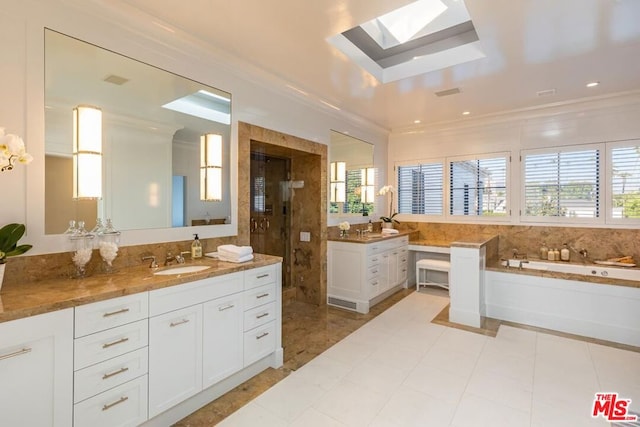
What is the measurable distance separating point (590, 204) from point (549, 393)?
10.2 feet

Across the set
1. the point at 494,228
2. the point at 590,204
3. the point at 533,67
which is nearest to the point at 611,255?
the point at 590,204

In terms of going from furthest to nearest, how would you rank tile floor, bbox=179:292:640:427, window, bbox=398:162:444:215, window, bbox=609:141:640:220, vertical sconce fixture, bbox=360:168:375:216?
window, bbox=398:162:444:215, vertical sconce fixture, bbox=360:168:375:216, window, bbox=609:141:640:220, tile floor, bbox=179:292:640:427

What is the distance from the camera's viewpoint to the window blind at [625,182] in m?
3.86

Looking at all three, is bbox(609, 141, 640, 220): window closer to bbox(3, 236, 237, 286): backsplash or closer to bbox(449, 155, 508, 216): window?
bbox(449, 155, 508, 216): window

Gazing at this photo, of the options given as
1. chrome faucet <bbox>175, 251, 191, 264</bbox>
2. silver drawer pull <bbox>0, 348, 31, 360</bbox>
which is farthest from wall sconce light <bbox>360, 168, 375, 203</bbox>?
silver drawer pull <bbox>0, 348, 31, 360</bbox>

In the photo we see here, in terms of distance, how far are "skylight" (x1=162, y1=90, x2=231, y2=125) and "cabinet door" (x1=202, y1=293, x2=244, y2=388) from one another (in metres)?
1.63

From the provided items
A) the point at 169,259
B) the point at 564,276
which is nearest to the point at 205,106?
the point at 169,259

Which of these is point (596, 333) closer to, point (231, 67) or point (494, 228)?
point (494, 228)

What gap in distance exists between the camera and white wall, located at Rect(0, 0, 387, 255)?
5.67ft

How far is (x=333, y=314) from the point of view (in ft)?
12.9

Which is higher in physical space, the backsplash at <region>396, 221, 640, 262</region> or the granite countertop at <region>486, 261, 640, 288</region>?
the backsplash at <region>396, 221, 640, 262</region>

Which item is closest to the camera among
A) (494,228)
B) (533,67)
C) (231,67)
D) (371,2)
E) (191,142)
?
(371,2)

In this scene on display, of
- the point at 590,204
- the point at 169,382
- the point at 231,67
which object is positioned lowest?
the point at 169,382

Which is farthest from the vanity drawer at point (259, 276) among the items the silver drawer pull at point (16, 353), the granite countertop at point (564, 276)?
the granite countertop at point (564, 276)
